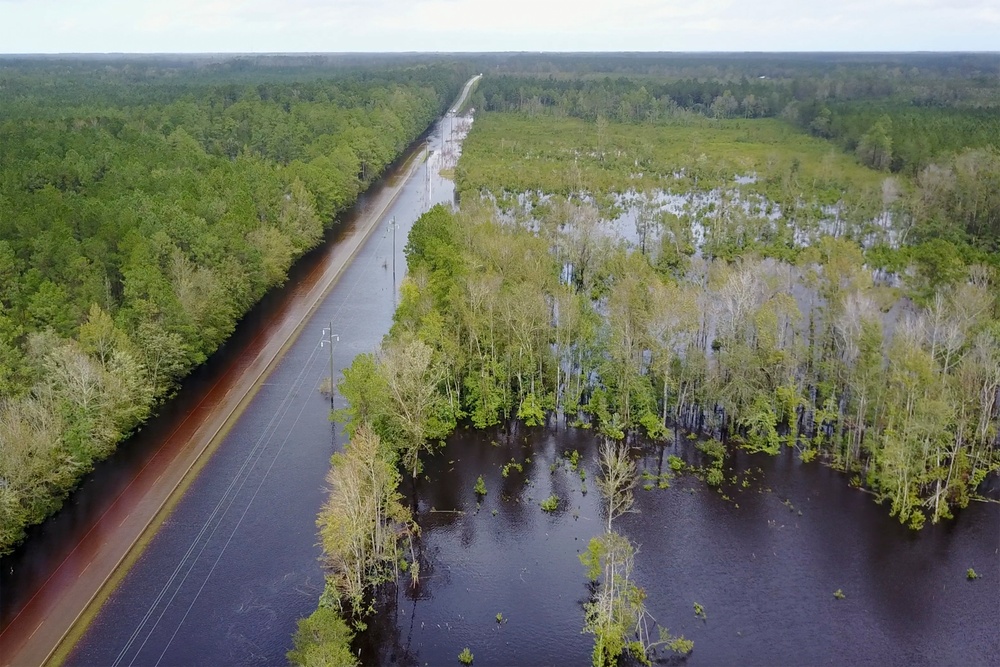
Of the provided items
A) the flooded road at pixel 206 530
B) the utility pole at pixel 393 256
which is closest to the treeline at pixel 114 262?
the flooded road at pixel 206 530

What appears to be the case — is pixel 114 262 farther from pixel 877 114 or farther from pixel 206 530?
pixel 877 114

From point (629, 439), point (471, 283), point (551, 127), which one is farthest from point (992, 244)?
point (551, 127)

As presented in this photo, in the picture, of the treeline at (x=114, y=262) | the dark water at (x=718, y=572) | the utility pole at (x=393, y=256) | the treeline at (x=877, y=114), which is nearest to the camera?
the dark water at (x=718, y=572)

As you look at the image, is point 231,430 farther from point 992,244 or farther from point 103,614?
point 992,244

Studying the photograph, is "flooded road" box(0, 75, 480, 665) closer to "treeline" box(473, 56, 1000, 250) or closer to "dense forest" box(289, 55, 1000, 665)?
"dense forest" box(289, 55, 1000, 665)

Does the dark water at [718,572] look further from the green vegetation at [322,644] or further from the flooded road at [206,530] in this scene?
the flooded road at [206,530]

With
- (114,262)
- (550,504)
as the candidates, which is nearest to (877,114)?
(550,504)
